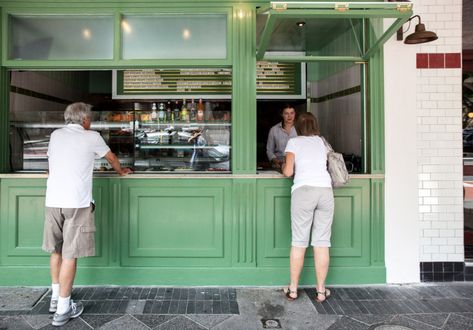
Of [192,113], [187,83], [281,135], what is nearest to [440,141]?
[281,135]

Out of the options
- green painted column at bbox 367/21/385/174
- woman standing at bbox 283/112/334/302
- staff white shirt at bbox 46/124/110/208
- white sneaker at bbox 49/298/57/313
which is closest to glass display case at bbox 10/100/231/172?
woman standing at bbox 283/112/334/302

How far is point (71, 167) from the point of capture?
3305mm

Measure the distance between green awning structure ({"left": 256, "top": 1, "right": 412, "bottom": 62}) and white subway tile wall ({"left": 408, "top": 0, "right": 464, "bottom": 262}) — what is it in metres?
0.53

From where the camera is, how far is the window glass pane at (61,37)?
4.23 metres

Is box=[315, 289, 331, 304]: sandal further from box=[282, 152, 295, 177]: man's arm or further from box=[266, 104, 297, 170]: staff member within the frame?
box=[266, 104, 297, 170]: staff member

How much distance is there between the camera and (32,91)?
18.6 ft

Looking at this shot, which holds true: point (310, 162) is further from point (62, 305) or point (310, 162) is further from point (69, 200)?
point (62, 305)

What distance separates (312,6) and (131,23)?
79.2 inches

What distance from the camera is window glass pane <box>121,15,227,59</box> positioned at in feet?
13.9

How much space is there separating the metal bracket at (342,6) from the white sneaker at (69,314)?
327 centimetres

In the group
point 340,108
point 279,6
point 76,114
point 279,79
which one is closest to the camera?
point 279,6

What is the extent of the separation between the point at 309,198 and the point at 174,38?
2.17 m

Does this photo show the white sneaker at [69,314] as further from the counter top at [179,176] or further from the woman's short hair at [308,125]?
the woman's short hair at [308,125]

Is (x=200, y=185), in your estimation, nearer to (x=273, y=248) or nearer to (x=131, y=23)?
(x=273, y=248)
